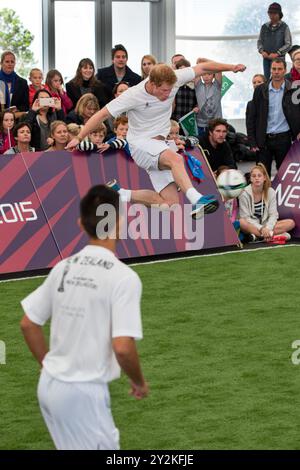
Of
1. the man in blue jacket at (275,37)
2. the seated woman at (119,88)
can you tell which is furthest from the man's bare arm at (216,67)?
the man in blue jacket at (275,37)

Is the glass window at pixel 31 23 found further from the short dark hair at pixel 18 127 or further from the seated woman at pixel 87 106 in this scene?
the short dark hair at pixel 18 127

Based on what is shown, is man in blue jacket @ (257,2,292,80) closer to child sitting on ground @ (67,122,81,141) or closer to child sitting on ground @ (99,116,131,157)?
child sitting on ground @ (99,116,131,157)

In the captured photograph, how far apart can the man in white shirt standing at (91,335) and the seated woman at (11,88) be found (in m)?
11.5

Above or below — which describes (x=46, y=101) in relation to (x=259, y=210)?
above

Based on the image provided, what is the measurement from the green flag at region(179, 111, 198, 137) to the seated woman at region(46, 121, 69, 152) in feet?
9.94

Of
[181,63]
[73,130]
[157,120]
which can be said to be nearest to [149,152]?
[157,120]

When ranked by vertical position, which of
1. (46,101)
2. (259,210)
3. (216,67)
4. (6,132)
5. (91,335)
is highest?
(216,67)

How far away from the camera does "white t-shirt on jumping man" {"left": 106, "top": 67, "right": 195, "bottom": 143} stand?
37.0 ft

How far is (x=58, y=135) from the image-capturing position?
13672mm

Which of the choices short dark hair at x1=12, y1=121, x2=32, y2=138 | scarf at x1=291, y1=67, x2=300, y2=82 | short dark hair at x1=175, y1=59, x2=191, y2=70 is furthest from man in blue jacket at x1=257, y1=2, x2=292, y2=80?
short dark hair at x1=12, y1=121, x2=32, y2=138

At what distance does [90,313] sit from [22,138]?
28.5 ft

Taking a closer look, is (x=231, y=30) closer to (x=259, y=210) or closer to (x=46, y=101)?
(x=46, y=101)

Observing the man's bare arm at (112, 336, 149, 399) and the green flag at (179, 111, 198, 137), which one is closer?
the man's bare arm at (112, 336, 149, 399)
